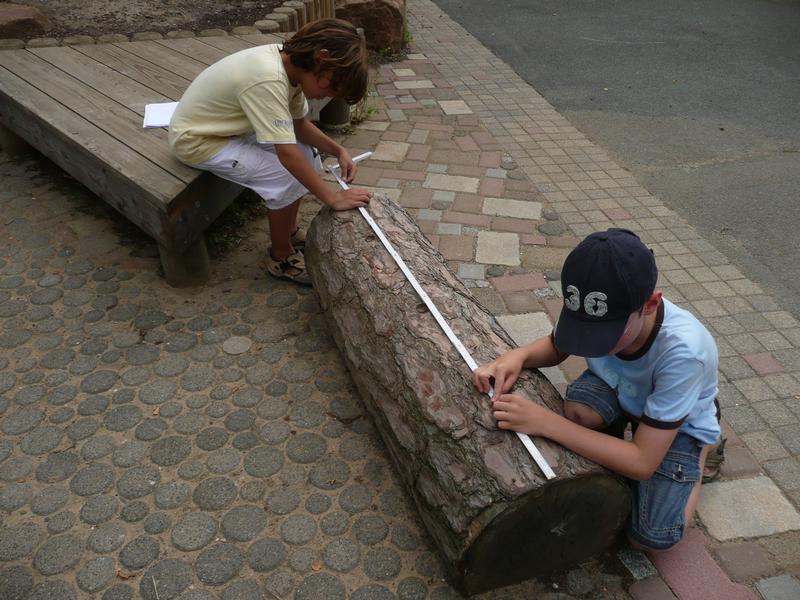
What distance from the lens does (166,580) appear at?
7.02ft

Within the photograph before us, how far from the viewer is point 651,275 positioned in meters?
1.77

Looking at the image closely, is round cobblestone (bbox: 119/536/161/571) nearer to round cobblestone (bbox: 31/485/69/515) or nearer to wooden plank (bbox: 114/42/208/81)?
round cobblestone (bbox: 31/485/69/515)

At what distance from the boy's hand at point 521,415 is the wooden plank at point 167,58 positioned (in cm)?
330

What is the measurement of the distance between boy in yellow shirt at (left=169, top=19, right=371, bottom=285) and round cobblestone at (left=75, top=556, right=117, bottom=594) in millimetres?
1652

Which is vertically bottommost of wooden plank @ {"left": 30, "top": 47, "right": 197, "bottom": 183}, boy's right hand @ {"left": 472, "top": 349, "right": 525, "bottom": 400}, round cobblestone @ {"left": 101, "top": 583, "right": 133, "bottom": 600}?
round cobblestone @ {"left": 101, "top": 583, "right": 133, "bottom": 600}

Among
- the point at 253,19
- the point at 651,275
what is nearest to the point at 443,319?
the point at 651,275

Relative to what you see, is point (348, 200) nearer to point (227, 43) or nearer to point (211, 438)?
point (211, 438)

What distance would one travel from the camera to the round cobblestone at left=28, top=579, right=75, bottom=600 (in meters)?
2.07

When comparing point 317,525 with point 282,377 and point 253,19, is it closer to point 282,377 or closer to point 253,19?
point 282,377

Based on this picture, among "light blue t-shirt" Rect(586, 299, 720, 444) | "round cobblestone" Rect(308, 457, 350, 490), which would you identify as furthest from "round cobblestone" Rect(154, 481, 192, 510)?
"light blue t-shirt" Rect(586, 299, 720, 444)

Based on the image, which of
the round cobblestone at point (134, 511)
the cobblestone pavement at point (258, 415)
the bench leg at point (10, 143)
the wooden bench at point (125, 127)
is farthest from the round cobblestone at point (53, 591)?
the bench leg at point (10, 143)

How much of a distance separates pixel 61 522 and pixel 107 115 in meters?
2.32

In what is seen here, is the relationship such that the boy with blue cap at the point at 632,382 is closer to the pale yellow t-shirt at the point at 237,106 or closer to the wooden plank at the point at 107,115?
the pale yellow t-shirt at the point at 237,106

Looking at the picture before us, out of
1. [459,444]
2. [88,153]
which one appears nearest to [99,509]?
[459,444]
